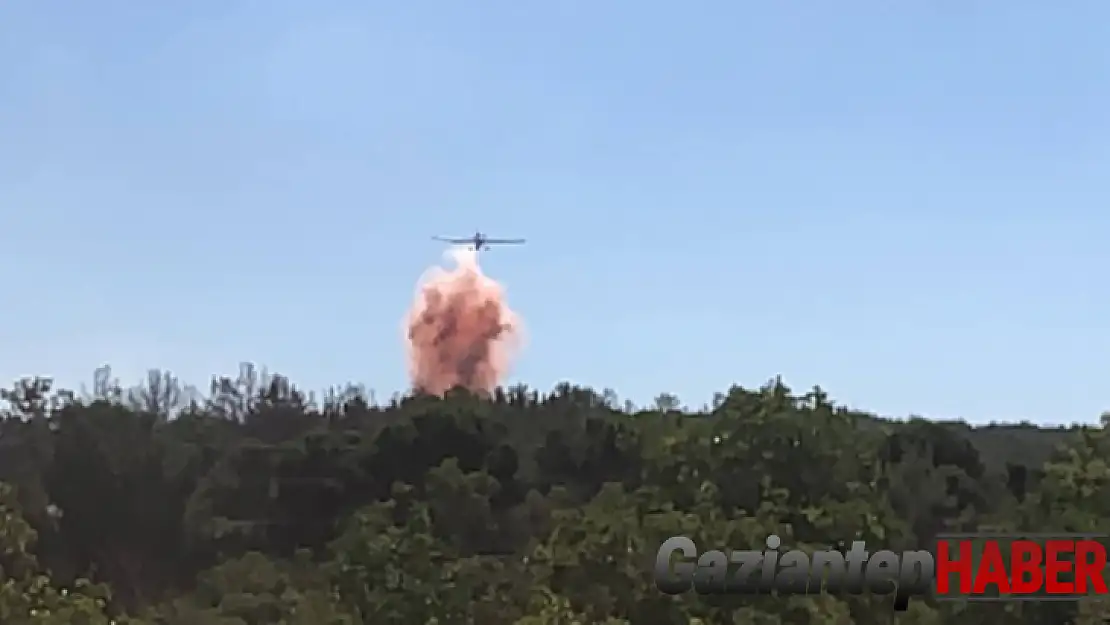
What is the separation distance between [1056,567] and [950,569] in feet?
5.61

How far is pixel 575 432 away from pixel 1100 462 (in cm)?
3710

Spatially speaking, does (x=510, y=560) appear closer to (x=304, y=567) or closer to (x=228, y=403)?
(x=304, y=567)

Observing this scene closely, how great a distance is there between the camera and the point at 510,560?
41.5m

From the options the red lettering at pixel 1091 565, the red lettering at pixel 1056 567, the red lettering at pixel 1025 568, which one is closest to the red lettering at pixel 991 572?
the red lettering at pixel 1025 568

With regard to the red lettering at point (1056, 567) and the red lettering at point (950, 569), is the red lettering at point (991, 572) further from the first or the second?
the red lettering at point (1056, 567)

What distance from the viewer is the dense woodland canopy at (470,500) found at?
1025 inches

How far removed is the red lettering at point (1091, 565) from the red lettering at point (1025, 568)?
0.55m

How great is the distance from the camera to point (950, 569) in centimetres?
2372

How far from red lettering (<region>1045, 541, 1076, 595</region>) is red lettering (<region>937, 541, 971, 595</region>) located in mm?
1111

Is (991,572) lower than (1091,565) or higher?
lower

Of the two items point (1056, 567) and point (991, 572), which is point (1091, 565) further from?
point (991, 572)

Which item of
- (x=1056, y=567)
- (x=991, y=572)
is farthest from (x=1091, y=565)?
(x=991, y=572)

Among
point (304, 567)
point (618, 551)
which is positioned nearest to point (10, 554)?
point (618, 551)

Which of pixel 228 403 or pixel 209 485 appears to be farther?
pixel 228 403
